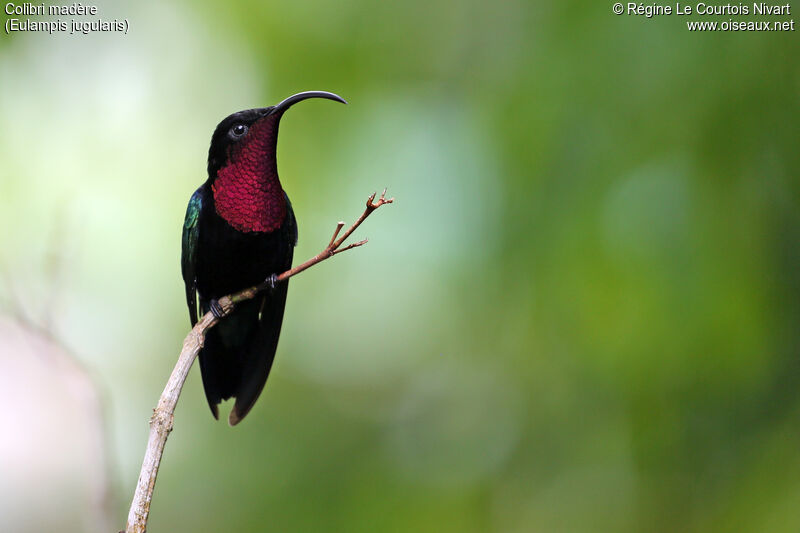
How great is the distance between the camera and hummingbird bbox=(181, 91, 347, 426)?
266 cm

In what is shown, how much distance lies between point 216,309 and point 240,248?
25 centimetres

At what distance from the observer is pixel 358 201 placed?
4863 millimetres

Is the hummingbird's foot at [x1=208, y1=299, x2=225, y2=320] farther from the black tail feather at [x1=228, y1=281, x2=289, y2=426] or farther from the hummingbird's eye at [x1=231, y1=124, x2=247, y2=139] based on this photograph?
the hummingbird's eye at [x1=231, y1=124, x2=247, y2=139]

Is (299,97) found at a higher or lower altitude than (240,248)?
higher

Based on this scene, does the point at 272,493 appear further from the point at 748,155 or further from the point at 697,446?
the point at 748,155

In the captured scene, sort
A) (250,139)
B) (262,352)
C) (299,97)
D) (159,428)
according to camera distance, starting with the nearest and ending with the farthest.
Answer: (159,428) → (299,97) → (250,139) → (262,352)

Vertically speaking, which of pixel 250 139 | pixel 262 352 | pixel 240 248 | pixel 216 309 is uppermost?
pixel 250 139

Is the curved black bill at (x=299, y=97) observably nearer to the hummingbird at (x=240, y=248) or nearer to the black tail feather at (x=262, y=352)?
the hummingbird at (x=240, y=248)

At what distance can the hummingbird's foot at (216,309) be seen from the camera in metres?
2.64

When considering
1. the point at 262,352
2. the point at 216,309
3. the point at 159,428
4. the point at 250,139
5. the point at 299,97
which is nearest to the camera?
the point at 159,428

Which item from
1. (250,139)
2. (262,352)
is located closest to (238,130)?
(250,139)

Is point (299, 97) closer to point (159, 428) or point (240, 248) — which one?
point (240, 248)

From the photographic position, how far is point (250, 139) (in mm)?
2637

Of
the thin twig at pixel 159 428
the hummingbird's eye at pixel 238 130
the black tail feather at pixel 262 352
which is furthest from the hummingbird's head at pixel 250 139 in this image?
the thin twig at pixel 159 428
